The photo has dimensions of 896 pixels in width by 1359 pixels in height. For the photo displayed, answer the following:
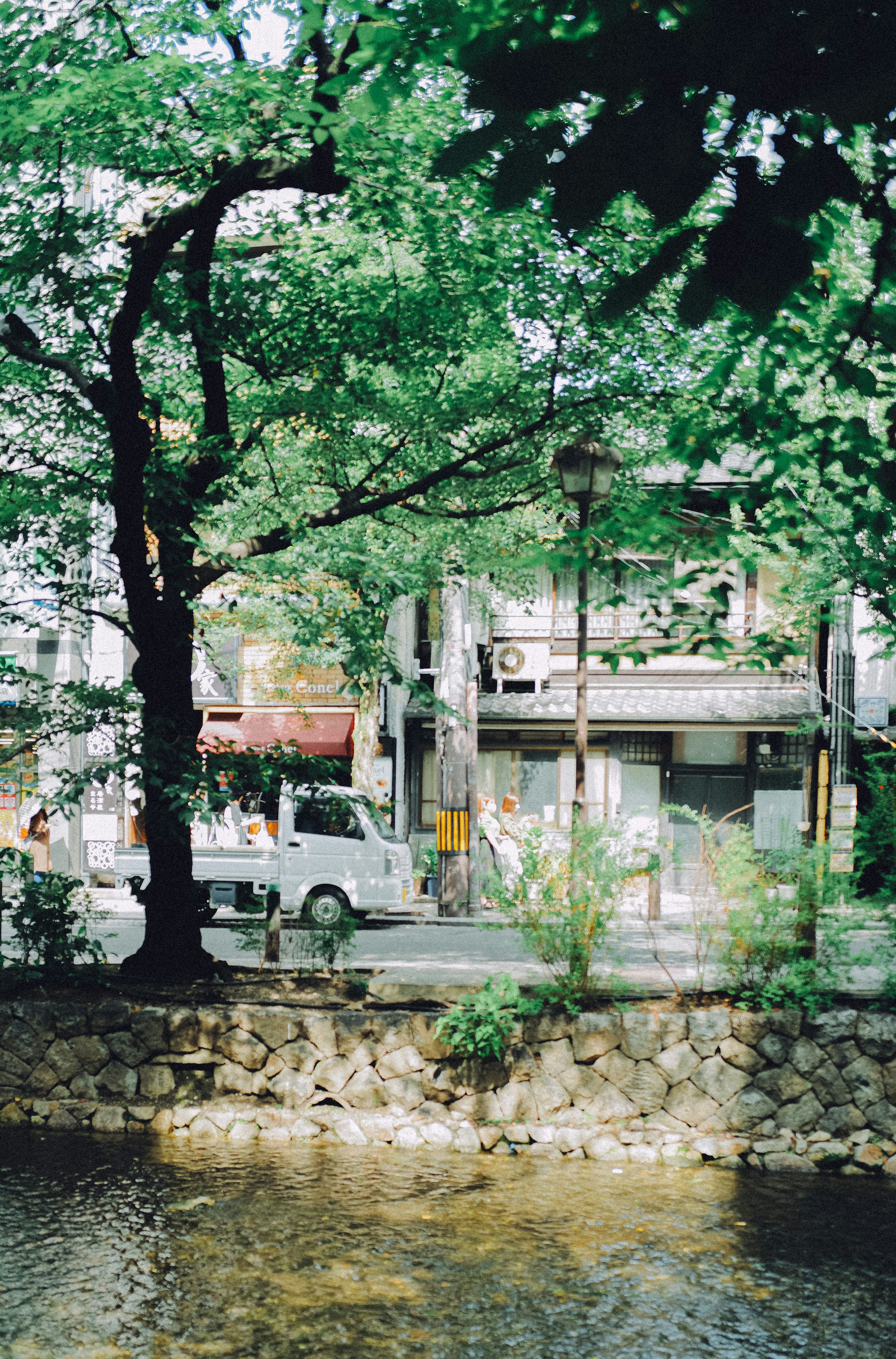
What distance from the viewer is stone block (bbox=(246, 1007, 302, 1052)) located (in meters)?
7.75

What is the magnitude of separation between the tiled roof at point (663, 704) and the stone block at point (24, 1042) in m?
16.5

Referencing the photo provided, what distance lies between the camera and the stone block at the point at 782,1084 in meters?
7.22

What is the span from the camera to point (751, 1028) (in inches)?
288

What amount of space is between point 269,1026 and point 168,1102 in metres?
0.80

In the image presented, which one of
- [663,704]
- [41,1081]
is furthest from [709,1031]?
[663,704]

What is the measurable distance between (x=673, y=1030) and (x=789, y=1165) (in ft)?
3.19

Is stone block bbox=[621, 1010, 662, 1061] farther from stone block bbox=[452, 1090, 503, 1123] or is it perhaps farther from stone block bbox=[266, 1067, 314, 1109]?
stone block bbox=[266, 1067, 314, 1109]

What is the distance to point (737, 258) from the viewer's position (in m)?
2.12

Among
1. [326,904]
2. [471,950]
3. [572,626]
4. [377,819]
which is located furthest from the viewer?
[572,626]

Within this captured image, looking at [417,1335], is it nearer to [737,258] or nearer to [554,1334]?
[554,1334]

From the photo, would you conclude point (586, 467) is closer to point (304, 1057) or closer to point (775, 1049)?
point (775, 1049)

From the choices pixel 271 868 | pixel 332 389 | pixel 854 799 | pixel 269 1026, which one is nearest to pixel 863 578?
pixel 332 389

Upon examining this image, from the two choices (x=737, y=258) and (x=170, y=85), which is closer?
(x=737, y=258)

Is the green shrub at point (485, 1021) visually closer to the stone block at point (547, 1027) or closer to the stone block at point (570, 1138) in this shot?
the stone block at point (547, 1027)
